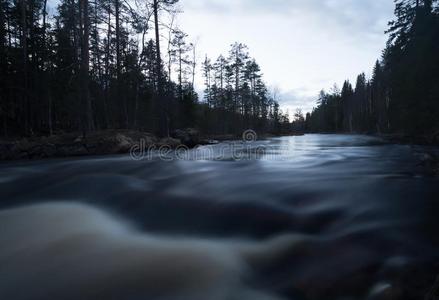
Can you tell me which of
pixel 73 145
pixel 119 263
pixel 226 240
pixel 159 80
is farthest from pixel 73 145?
pixel 226 240

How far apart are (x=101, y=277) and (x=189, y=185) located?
3.29m

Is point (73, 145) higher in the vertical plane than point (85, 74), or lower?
lower

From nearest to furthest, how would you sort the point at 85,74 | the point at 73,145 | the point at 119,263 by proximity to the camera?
the point at 119,263, the point at 73,145, the point at 85,74

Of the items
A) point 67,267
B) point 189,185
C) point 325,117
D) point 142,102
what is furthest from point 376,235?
point 325,117

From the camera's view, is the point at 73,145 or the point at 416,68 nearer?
the point at 73,145

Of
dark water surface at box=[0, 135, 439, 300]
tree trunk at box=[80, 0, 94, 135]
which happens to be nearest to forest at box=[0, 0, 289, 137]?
tree trunk at box=[80, 0, 94, 135]


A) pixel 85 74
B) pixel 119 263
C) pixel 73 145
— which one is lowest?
pixel 119 263

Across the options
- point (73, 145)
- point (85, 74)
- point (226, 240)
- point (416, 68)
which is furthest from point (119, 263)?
point (416, 68)

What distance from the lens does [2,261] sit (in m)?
2.96

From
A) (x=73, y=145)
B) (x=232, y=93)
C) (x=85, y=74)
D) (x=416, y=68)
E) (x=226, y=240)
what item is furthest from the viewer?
(x=232, y=93)

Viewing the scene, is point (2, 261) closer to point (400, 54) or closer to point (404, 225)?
point (404, 225)

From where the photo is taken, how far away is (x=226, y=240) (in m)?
3.35

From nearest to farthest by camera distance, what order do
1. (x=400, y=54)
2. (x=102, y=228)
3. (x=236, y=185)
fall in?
(x=102, y=228) < (x=236, y=185) < (x=400, y=54)

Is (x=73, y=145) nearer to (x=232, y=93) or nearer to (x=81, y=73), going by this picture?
(x=81, y=73)
